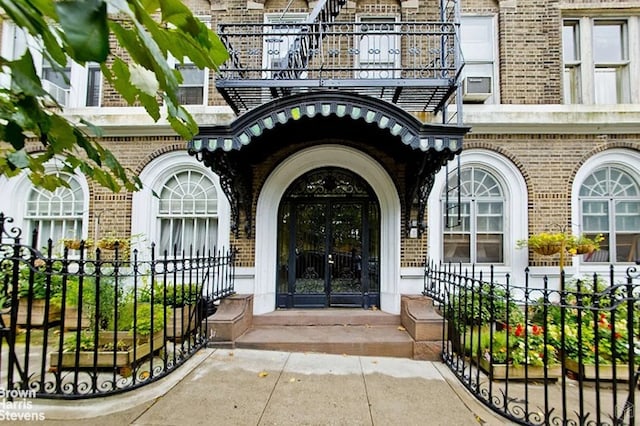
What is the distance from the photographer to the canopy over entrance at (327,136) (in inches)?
202

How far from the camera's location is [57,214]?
7738 mm

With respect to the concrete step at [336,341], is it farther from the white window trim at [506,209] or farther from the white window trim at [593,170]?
the white window trim at [593,170]

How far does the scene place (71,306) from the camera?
624 centimetres

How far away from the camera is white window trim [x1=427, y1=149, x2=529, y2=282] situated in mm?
7129

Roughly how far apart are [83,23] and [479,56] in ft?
28.4

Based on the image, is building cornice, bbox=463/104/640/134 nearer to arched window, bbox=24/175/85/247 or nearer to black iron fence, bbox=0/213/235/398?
black iron fence, bbox=0/213/235/398

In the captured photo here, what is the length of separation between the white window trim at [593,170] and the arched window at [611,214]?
3.5 inches

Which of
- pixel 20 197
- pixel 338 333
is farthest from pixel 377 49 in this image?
pixel 20 197

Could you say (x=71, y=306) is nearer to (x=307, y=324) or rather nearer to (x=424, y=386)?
(x=307, y=324)

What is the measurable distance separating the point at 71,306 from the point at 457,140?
7207 mm

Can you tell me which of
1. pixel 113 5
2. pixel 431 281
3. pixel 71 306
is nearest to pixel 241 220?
pixel 71 306

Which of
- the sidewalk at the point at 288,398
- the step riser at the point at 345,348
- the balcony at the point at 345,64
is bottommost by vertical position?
the sidewalk at the point at 288,398

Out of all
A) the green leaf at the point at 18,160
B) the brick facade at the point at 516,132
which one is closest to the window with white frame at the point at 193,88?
the brick facade at the point at 516,132

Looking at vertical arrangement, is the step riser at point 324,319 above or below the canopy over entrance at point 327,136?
below
